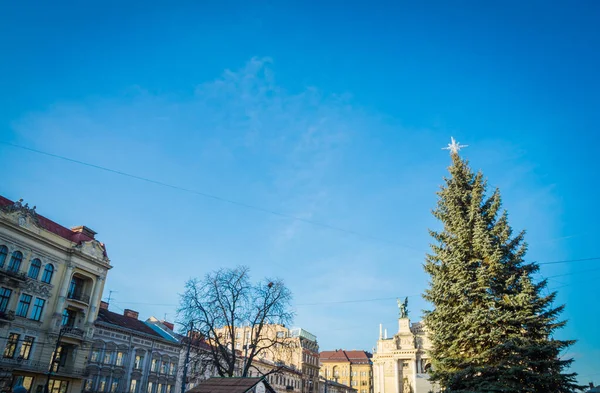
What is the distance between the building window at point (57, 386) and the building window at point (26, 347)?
346 centimetres

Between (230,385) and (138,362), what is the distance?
32277mm

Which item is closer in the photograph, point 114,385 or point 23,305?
point 23,305

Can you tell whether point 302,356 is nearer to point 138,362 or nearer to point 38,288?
point 138,362

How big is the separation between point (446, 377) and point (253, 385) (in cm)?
1030

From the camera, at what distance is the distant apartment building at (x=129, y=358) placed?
37625 millimetres

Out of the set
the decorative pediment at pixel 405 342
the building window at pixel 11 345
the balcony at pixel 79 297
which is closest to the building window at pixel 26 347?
the building window at pixel 11 345

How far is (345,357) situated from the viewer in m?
108

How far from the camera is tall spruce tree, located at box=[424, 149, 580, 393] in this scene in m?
17.5

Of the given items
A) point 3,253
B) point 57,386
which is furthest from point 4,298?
point 57,386

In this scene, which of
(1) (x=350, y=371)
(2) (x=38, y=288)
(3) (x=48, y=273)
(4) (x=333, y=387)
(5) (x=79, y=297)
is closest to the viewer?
(2) (x=38, y=288)

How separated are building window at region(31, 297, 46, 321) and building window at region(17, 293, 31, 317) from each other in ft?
1.91

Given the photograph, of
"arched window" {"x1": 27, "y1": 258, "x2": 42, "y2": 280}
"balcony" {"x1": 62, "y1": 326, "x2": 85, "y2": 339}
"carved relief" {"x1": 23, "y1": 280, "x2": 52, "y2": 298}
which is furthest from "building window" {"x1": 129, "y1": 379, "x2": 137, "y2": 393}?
"arched window" {"x1": 27, "y1": 258, "x2": 42, "y2": 280}

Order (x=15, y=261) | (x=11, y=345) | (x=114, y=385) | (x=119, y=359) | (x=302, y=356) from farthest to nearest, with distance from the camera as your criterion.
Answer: (x=302, y=356) < (x=119, y=359) < (x=114, y=385) < (x=15, y=261) < (x=11, y=345)

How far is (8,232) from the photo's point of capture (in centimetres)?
3138
